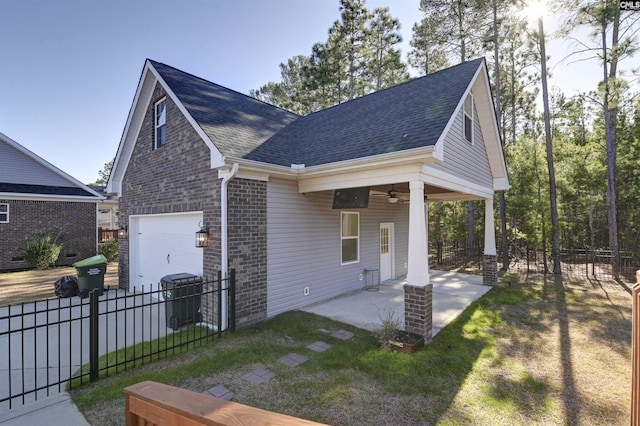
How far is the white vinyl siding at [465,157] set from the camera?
7305mm

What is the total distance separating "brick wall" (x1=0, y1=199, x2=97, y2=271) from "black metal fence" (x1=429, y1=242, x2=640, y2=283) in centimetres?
1754

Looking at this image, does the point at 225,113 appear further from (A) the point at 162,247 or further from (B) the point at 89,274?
(B) the point at 89,274

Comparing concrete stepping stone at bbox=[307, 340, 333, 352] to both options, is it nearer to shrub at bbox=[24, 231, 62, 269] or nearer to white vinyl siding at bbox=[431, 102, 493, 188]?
white vinyl siding at bbox=[431, 102, 493, 188]

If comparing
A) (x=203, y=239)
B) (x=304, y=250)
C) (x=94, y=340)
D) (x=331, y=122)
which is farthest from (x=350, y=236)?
(x=94, y=340)

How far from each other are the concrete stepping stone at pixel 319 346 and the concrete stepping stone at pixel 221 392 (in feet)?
5.59

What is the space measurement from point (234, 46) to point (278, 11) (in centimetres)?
202

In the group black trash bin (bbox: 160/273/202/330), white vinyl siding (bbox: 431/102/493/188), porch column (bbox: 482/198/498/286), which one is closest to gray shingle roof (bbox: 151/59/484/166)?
white vinyl siding (bbox: 431/102/493/188)

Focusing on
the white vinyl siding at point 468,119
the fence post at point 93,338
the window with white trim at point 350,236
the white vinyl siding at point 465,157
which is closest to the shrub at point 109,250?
the window with white trim at point 350,236

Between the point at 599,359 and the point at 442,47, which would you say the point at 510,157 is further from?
the point at 599,359

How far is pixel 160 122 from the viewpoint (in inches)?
336

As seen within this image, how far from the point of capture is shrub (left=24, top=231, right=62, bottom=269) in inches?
547

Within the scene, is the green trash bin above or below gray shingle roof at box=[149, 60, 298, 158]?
below

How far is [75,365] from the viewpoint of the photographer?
189 inches

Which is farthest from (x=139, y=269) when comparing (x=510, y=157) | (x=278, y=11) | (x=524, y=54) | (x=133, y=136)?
(x=524, y=54)
